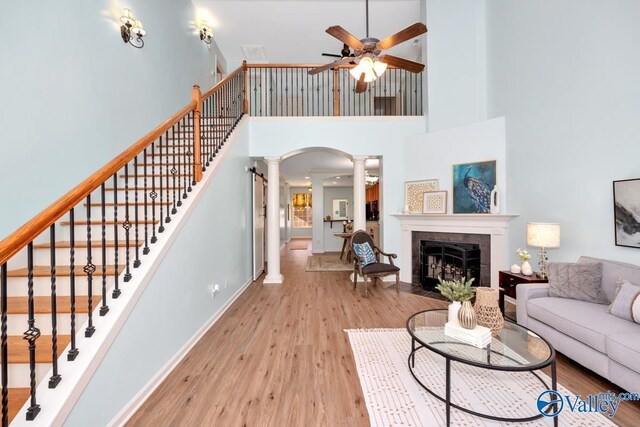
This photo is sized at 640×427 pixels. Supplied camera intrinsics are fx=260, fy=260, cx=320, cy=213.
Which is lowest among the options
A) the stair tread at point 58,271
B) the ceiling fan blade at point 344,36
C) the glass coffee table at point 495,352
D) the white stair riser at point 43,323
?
the glass coffee table at point 495,352

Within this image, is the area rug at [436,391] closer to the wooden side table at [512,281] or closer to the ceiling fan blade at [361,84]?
the wooden side table at [512,281]

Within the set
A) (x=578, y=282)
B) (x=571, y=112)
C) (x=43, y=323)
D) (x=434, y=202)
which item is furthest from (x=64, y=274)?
(x=571, y=112)

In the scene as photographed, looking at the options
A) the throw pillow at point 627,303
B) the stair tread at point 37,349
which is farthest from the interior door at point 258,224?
the throw pillow at point 627,303

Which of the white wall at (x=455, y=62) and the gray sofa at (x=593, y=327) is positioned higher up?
the white wall at (x=455, y=62)

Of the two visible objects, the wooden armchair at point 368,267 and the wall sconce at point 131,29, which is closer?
the wall sconce at point 131,29

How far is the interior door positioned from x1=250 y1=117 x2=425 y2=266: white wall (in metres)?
0.69

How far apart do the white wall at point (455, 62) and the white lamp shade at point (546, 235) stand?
2265mm

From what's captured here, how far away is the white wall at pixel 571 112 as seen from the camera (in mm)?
2451

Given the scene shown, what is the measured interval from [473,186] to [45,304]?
16.3ft

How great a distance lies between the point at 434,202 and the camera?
4441mm

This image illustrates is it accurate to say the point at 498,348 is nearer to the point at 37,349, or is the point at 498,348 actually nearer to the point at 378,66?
the point at 378,66

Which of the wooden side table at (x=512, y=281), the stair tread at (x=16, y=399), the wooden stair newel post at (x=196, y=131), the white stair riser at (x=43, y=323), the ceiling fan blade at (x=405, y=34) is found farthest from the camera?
the wooden side table at (x=512, y=281)

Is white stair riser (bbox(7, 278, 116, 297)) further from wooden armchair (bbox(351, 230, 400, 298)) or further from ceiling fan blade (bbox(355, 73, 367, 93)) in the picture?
wooden armchair (bbox(351, 230, 400, 298))

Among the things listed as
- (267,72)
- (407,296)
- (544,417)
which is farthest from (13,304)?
(267,72)
